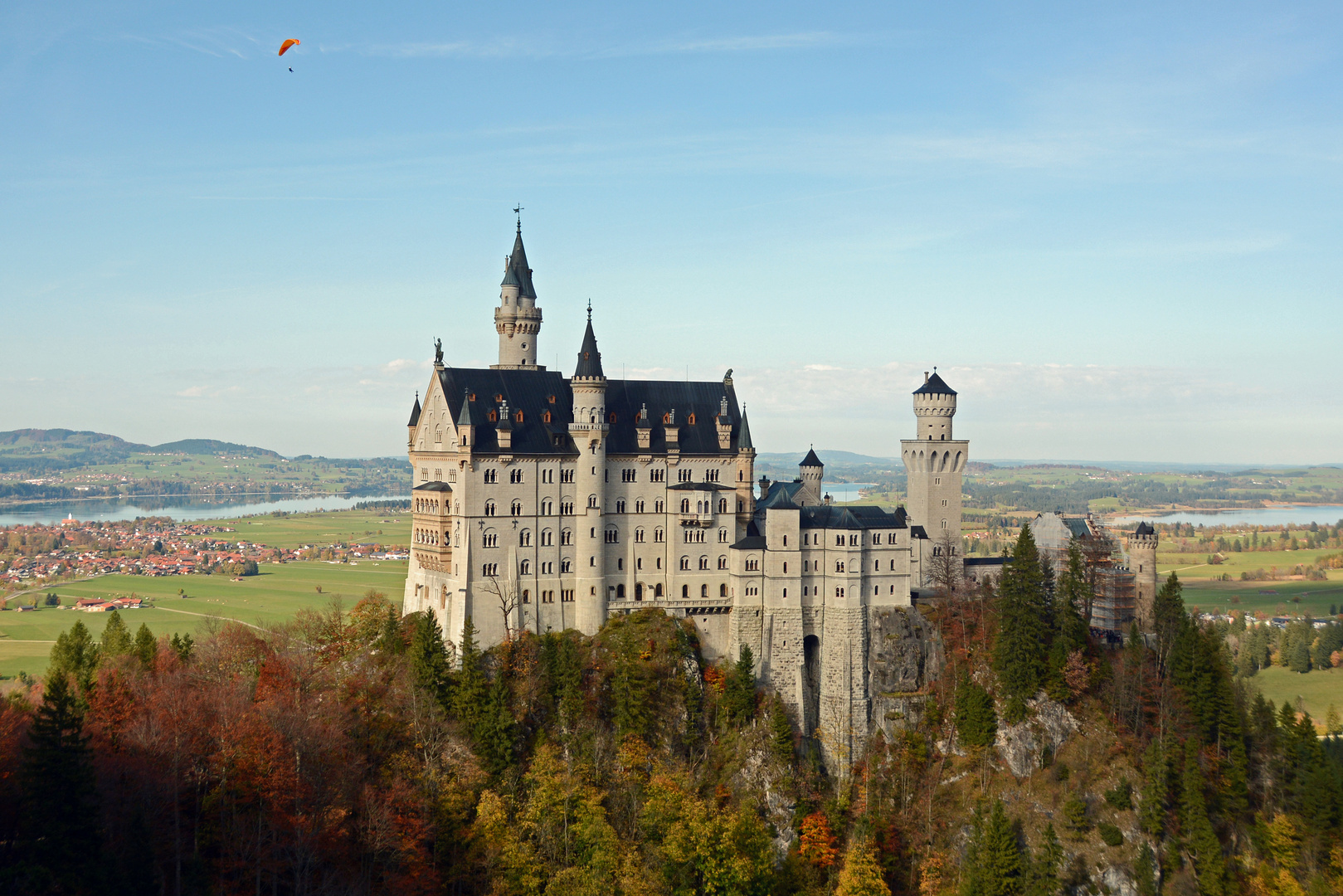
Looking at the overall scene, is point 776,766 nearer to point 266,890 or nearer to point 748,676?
point 748,676

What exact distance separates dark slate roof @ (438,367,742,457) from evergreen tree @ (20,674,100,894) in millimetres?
31213

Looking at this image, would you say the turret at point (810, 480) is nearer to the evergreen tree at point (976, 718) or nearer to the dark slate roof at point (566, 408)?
the dark slate roof at point (566, 408)

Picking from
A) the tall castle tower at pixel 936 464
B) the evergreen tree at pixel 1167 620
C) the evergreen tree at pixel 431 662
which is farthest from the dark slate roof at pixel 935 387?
the evergreen tree at pixel 431 662

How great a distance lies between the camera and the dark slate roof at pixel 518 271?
8431 cm

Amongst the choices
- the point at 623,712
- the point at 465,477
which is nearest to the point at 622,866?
the point at 623,712

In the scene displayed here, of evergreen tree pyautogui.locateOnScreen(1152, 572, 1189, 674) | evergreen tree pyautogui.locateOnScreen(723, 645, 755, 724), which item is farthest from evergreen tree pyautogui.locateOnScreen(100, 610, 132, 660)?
evergreen tree pyautogui.locateOnScreen(1152, 572, 1189, 674)

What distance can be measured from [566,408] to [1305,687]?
110 meters

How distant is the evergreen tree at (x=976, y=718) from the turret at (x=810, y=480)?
19.2 m

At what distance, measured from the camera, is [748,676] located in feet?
245

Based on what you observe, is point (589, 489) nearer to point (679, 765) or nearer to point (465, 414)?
point (465, 414)

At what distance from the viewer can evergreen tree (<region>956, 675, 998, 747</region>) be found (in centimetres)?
7469

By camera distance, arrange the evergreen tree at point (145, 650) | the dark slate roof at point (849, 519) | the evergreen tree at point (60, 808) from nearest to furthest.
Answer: the evergreen tree at point (60, 808)
the evergreen tree at point (145, 650)
the dark slate roof at point (849, 519)

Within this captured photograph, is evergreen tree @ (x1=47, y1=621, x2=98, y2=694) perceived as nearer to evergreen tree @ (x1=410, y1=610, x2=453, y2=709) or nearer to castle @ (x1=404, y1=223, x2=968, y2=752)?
evergreen tree @ (x1=410, y1=610, x2=453, y2=709)

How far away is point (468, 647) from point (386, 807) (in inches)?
464
